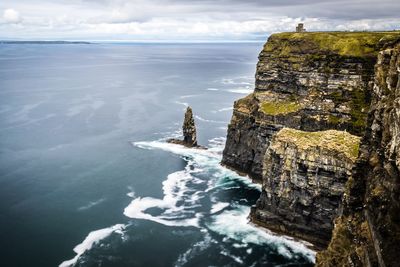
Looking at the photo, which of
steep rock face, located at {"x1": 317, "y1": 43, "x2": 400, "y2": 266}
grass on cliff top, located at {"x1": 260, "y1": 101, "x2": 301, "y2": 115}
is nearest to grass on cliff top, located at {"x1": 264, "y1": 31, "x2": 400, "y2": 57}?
grass on cliff top, located at {"x1": 260, "y1": 101, "x2": 301, "y2": 115}

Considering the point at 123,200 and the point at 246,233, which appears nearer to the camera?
the point at 246,233

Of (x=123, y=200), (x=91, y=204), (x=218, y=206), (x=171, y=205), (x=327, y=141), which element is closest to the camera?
(x=327, y=141)

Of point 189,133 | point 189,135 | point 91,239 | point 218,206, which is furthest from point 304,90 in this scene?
point 91,239

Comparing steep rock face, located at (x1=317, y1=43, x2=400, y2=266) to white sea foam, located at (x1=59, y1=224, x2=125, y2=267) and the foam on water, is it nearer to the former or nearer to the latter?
the foam on water

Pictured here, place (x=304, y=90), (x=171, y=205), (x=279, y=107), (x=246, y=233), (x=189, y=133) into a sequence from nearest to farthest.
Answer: (x=246, y=233)
(x=171, y=205)
(x=304, y=90)
(x=279, y=107)
(x=189, y=133)

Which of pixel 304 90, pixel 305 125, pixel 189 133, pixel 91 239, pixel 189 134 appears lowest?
pixel 91 239

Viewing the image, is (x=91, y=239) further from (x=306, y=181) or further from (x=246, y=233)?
(x=306, y=181)

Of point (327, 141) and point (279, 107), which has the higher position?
point (279, 107)
